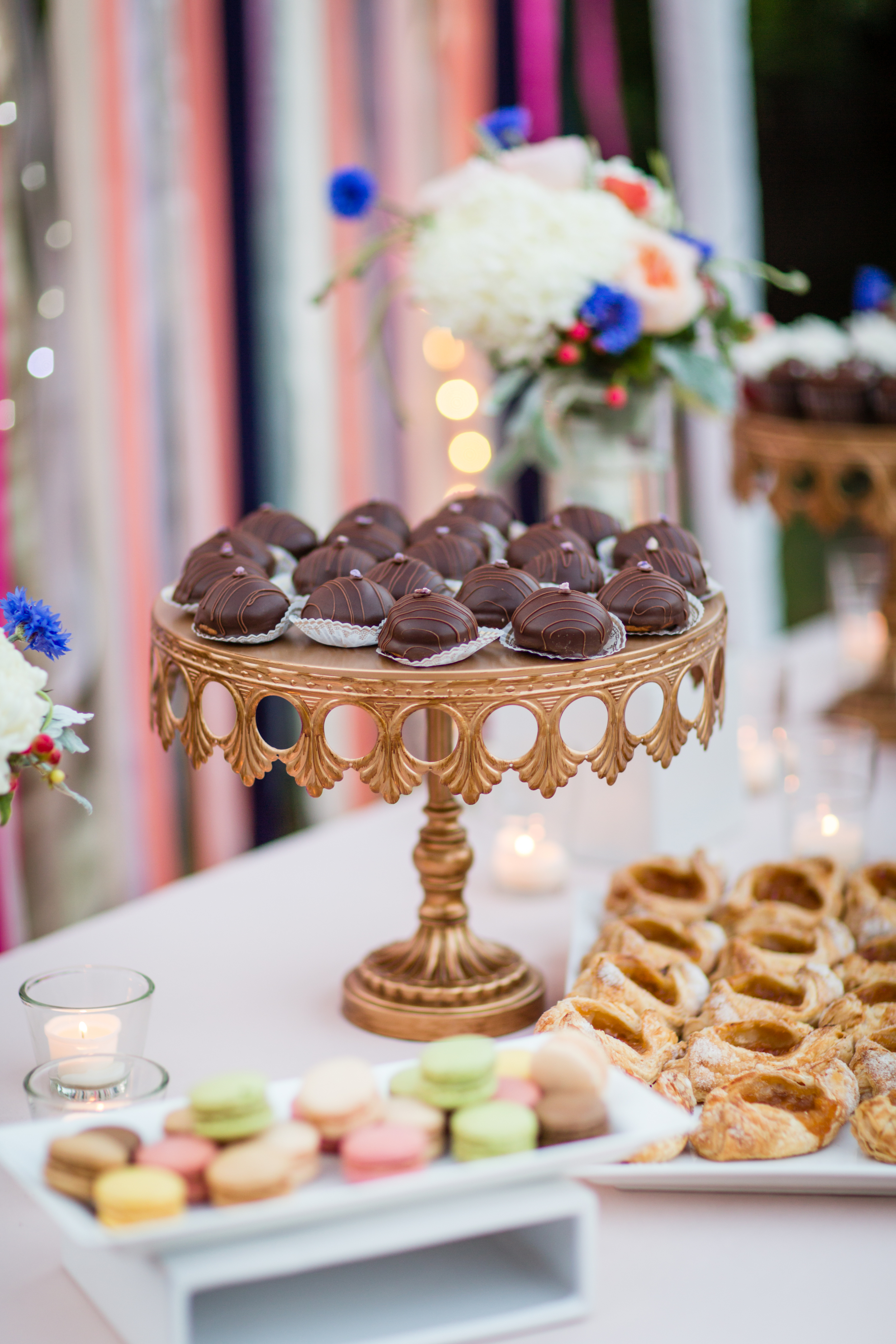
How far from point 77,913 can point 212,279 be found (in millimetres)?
1118

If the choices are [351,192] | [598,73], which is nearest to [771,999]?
[351,192]

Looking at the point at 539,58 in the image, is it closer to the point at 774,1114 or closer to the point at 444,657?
the point at 444,657

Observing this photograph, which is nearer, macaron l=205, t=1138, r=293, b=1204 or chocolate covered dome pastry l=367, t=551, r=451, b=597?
macaron l=205, t=1138, r=293, b=1204

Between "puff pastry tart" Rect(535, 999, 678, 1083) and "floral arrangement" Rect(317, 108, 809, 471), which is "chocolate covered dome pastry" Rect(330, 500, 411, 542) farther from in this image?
"puff pastry tart" Rect(535, 999, 678, 1083)

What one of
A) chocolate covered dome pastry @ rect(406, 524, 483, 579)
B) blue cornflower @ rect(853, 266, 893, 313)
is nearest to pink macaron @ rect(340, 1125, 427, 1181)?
chocolate covered dome pastry @ rect(406, 524, 483, 579)

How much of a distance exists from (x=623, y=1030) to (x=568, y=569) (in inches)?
15.8

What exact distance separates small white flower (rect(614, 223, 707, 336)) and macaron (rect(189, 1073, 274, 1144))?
1.12 metres

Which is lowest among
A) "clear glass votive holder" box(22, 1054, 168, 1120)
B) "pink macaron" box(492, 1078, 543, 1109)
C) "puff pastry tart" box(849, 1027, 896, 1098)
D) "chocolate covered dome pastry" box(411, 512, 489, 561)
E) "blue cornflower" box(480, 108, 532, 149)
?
"puff pastry tart" box(849, 1027, 896, 1098)

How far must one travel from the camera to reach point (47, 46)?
6.64 feet

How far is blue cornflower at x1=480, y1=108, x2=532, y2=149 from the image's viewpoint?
1821 mm

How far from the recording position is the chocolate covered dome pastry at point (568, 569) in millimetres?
1230

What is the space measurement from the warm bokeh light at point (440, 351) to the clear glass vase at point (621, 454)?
4.09 ft

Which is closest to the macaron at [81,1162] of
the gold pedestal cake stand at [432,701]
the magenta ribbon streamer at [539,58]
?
the gold pedestal cake stand at [432,701]

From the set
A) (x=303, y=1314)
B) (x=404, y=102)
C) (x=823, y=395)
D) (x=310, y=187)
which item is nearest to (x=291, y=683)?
(x=303, y=1314)
